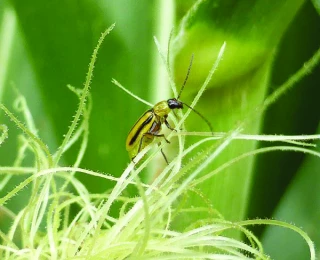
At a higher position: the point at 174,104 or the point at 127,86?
the point at 127,86

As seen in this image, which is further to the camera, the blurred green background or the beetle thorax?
the blurred green background

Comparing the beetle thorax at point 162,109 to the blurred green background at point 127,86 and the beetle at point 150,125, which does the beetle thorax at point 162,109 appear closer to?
the beetle at point 150,125

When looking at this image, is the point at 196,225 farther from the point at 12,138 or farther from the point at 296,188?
the point at 12,138

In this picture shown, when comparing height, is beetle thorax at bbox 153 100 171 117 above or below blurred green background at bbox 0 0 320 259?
below

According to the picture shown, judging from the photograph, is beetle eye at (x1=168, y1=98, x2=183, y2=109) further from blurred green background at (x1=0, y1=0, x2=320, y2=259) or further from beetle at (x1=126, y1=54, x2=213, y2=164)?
blurred green background at (x1=0, y1=0, x2=320, y2=259)

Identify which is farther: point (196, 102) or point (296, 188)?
point (296, 188)

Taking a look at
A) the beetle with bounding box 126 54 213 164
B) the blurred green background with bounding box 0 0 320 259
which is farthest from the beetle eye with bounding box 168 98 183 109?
the blurred green background with bounding box 0 0 320 259

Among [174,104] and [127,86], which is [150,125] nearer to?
[174,104]

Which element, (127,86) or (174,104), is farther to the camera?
(127,86)

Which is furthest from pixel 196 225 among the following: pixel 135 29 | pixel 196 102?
pixel 135 29

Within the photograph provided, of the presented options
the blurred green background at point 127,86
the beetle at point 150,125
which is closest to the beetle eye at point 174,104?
the beetle at point 150,125

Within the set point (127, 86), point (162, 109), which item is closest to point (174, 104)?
point (162, 109)
